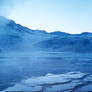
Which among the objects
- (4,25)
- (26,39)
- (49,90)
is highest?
(4,25)

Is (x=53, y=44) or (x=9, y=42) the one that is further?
(x=53, y=44)

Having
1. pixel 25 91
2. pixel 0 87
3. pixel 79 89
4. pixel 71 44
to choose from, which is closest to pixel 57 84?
pixel 79 89

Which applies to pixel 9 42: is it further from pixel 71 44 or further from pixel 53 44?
pixel 71 44

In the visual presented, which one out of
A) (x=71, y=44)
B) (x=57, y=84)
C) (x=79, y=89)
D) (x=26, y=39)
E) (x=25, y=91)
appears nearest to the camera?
(x=25, y=91)

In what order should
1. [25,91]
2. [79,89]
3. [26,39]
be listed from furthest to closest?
[26,39], [79,89], [25,91]

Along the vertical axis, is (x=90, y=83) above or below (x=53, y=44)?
below

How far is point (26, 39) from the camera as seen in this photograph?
83.8 metres

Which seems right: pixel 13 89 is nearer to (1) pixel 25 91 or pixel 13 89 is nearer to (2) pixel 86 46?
(1) pixel 25 91

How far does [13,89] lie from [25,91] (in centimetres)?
64

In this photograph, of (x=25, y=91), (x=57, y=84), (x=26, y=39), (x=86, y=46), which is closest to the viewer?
(x=25, y=91)

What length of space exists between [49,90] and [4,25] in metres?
81.0

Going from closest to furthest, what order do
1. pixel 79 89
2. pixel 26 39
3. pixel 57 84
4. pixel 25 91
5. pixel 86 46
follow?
1. pixel 25 91
2. pixel 79 89
3. pixel 57 84
4. pixel 86 46
5. pixel 26 39

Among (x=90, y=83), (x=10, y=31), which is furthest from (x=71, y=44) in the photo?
(x=90, y=83)

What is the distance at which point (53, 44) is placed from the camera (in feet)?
250
